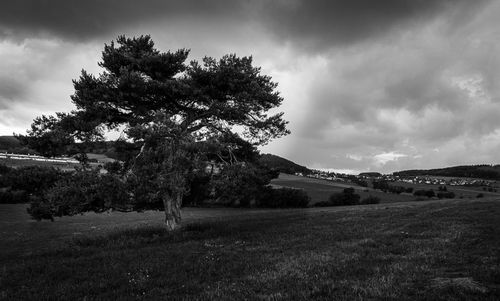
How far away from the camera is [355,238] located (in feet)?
67.6

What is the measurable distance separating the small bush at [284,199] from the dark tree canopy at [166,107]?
79.9 m

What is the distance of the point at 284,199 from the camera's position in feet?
361

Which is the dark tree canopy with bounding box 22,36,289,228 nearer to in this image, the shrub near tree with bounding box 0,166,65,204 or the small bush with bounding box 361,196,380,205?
the shrub near tree with bounding box 0,166,65,204

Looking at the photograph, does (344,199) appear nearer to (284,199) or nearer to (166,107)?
(284,199)

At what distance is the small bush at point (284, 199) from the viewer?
108m

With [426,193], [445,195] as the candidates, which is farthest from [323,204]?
[445,195]

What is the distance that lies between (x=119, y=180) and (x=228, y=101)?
1013cm

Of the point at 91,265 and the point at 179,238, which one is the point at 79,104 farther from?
the point at 91,265

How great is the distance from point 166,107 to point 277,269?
1828cm

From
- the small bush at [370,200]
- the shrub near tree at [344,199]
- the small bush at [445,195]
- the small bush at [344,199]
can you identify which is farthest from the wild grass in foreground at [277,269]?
the small bush at [445,195]

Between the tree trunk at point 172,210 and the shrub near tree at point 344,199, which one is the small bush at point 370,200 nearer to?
the shrub near tree at point 344,199

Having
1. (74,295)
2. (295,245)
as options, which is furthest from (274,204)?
(74,295)

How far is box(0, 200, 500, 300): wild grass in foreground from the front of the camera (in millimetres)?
10203

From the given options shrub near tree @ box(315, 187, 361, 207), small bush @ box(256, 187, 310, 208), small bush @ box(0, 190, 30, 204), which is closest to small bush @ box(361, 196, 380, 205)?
shrub near tree @ box(315, 187, 361, 207)
